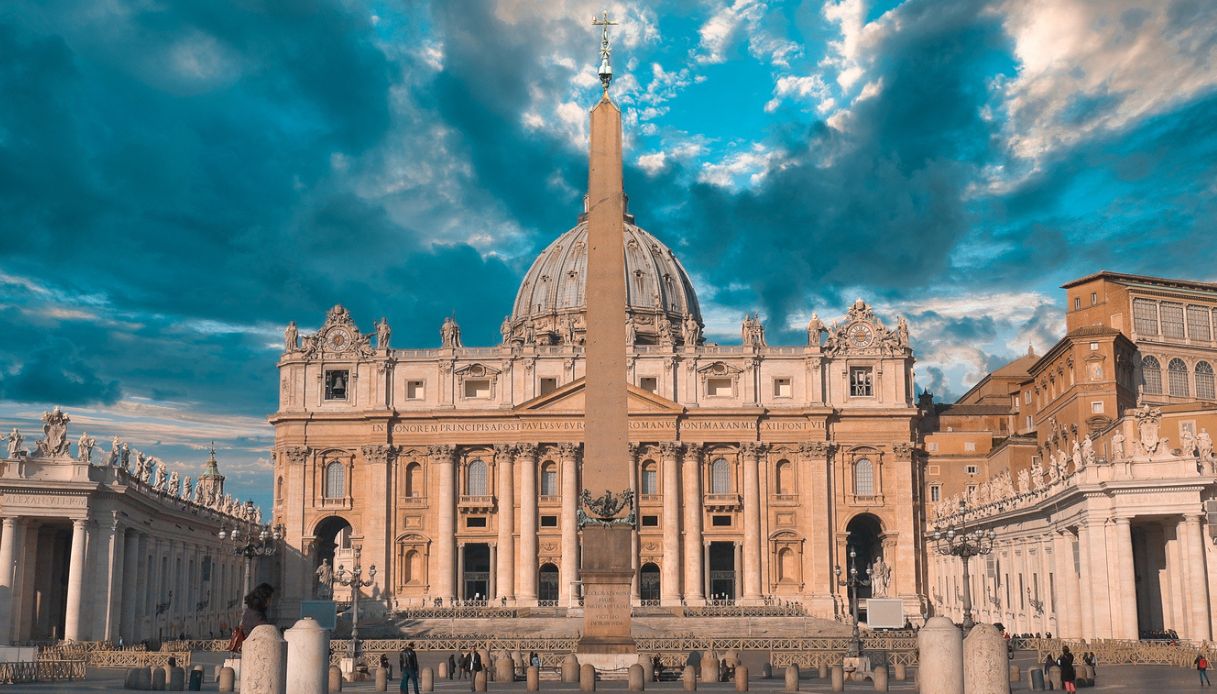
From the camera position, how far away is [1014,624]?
213 feet

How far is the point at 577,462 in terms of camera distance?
87438 millimetres

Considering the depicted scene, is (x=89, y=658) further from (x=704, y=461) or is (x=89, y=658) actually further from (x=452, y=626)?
(x=704, y=461)

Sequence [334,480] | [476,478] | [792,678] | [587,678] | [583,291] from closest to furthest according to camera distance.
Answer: [587,678] → [792,678] → [476,478] → [334,480] → [583,291]

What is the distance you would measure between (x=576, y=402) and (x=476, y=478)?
8264 mm

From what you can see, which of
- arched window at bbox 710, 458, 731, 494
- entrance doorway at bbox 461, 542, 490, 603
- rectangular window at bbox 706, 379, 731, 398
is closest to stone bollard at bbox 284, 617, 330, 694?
entrance doorway at bbox 461, 542, 490, 603

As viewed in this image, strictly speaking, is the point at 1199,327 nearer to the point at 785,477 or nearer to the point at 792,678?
the point at 785,477

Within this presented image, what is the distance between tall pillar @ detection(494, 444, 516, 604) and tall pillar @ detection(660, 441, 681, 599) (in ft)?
30.9

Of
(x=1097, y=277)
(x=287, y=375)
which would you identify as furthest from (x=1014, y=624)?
(x=287, y=375)

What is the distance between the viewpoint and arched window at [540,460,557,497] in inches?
3479

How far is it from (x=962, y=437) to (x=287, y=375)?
146ft

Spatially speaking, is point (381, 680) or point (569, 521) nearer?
point (381, 680)

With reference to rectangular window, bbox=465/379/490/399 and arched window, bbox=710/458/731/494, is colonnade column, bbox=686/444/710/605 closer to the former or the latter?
arched window, bbox=710/458/731/494

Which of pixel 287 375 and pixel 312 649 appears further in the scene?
pixel 287 375

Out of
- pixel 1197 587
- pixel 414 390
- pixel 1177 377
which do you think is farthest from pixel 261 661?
pixel 414 390
